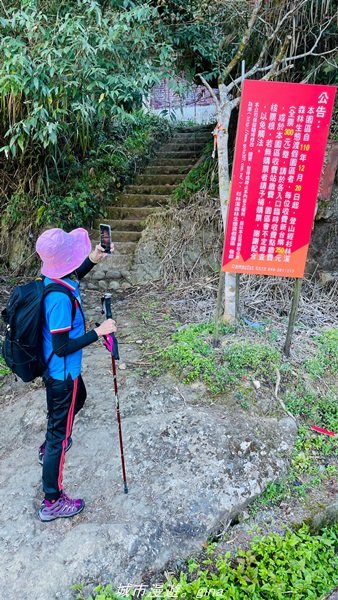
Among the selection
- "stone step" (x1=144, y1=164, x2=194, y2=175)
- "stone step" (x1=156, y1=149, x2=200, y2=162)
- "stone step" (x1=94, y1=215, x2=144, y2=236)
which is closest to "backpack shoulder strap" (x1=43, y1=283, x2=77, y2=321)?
"stone step" (x1=94, y1=215, x2=144, y2=236)

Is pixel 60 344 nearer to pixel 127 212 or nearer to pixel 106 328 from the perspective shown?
pixel 106 328

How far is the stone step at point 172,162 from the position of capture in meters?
7.20

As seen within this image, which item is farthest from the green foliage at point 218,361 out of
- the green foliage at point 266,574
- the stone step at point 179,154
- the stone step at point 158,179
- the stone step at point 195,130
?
the stone step at point 195,130

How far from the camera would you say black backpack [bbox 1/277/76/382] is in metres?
2.12

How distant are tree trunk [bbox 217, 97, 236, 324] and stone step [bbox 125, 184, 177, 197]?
2763 millimetres

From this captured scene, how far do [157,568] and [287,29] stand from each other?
17.8 ft

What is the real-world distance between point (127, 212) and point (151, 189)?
2.09 feet

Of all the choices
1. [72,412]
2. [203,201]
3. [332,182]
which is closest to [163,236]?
[203,201]

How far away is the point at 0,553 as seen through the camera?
223cm

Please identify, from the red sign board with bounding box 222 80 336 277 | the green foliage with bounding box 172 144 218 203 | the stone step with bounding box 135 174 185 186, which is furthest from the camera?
the stone step with bounding box 135 174 185 186

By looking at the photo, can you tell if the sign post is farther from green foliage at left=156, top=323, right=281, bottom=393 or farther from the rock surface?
the rock surface

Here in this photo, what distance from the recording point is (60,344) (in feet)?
6.93

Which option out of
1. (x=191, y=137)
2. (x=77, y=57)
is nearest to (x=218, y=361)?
(x=77, y=57)

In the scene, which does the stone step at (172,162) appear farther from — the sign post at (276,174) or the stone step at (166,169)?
the sign post at (276,174)
